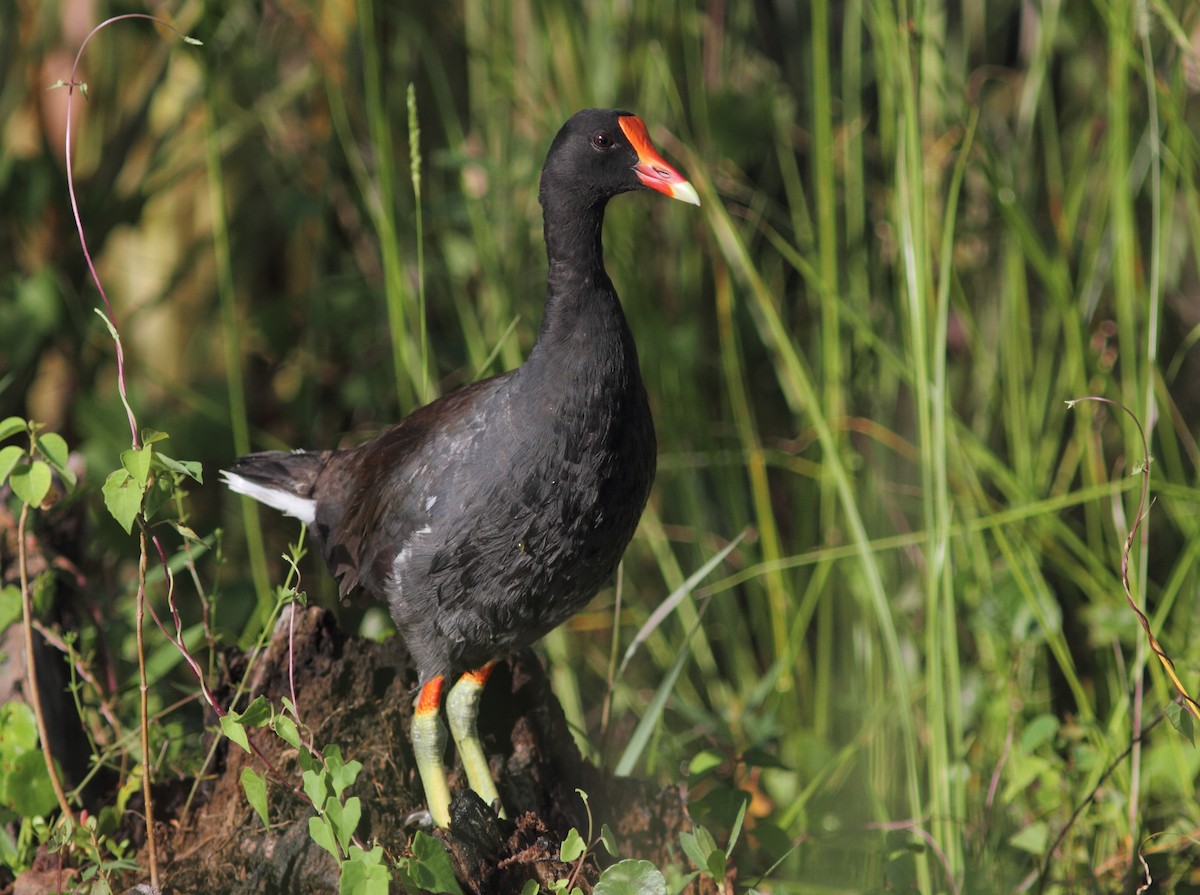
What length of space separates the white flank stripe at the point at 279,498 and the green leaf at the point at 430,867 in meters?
0.82

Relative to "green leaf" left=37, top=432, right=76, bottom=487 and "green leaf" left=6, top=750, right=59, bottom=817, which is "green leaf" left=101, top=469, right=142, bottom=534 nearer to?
"green leaf" left=37, top=432, right=76, bottom=487

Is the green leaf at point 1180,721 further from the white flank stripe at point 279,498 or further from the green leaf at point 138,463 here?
the white flank stripe at point 279,498

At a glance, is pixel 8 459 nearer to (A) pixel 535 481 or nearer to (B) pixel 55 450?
(B) pixel 55 450

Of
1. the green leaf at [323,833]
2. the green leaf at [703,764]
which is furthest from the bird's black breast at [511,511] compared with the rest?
the green leaf at [323,833]

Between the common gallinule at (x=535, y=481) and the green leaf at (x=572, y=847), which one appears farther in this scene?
the common gallinule at (x=535, y=481)

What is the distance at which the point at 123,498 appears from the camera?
1327 mm

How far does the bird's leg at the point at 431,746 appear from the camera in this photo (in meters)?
1.78

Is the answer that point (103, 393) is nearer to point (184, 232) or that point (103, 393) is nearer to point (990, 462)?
point (184, 232)

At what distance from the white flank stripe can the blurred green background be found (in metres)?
0.22

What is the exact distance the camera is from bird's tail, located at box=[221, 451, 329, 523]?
6.97 ft

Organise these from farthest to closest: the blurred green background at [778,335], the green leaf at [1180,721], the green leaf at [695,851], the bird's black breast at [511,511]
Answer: the blurred green background at [778,335]
the bird's black breast at [511,511]
the green leaf at [695,851]
the green leaf at [1180,721]

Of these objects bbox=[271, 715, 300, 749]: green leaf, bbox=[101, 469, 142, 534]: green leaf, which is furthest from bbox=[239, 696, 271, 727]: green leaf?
bbox=[101, 469, 142, 534]: green leaf

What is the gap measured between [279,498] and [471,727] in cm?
56

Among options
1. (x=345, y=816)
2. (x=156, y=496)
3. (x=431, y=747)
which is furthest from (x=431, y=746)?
(x=156, y=496)
